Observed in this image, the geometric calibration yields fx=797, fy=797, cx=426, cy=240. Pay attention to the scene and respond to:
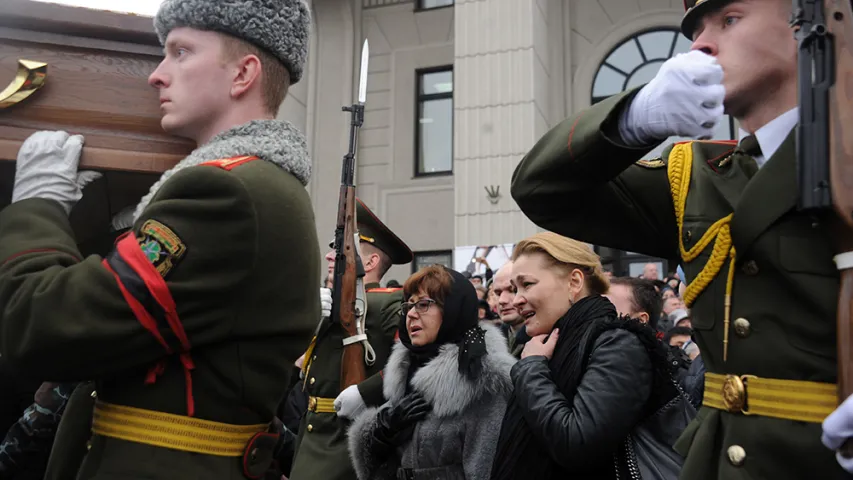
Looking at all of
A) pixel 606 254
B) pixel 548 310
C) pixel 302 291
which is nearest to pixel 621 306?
pixel 548 310

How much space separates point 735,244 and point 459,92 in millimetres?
9607

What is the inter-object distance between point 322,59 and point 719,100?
1273 centimetres

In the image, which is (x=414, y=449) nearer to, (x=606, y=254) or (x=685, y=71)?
(x=685, y=71)

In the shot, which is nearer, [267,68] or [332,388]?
[267,68]

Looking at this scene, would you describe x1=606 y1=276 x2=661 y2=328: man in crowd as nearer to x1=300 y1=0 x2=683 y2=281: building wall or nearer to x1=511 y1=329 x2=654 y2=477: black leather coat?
x1=511 y1=329 x2=654 y2=477: black leather coat

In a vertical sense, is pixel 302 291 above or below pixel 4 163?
below

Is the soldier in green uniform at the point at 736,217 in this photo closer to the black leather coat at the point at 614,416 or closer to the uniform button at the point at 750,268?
the uniform button at the point at 750,268

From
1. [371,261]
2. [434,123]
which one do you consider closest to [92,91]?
[371,261]

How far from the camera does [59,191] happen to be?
1.84m

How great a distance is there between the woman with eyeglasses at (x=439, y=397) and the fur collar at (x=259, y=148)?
4.72 feet

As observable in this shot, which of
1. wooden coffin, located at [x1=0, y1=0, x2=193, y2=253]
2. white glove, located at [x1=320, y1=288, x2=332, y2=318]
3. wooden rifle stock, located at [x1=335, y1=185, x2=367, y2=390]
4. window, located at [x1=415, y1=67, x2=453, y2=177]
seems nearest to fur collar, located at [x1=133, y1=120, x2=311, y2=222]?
wooden coffin, located at [x1=0, y1=0, x2=193, y2=253]

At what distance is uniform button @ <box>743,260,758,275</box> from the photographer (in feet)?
5.31

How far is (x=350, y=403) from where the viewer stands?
3916mm

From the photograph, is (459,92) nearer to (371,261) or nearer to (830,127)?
(371,261)
